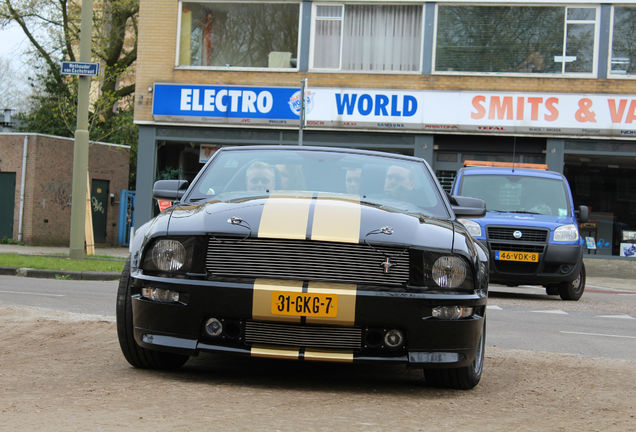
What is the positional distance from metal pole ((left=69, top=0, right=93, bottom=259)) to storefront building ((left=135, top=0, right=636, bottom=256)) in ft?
22.0

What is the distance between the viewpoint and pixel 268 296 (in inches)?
185

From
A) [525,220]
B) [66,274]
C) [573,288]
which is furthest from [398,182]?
[66,274]

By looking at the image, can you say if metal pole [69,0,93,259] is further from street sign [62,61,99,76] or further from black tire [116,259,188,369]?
black tire [116,259,188,369]

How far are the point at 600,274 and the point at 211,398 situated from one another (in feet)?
67.9

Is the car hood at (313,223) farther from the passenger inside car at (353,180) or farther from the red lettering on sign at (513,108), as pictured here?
the red lettering on sign at (513,108)

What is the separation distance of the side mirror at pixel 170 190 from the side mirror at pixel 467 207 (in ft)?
6.23

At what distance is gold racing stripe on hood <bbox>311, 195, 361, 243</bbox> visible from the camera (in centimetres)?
479

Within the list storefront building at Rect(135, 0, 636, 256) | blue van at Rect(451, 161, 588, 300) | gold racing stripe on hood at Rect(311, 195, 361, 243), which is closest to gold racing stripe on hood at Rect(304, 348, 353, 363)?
gold racing stripe on hood at Rect(311, 195, 361, 243)

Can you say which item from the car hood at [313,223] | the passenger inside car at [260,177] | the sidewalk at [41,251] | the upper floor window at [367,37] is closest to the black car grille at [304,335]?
the car hood at [313,223]

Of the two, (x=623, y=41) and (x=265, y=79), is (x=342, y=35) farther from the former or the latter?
(x=623, y=41)

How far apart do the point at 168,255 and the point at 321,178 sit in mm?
1528

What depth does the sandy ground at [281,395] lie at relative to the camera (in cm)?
400

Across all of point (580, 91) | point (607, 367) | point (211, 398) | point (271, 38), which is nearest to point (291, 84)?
point (271, 38)

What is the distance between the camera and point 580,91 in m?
23.5
